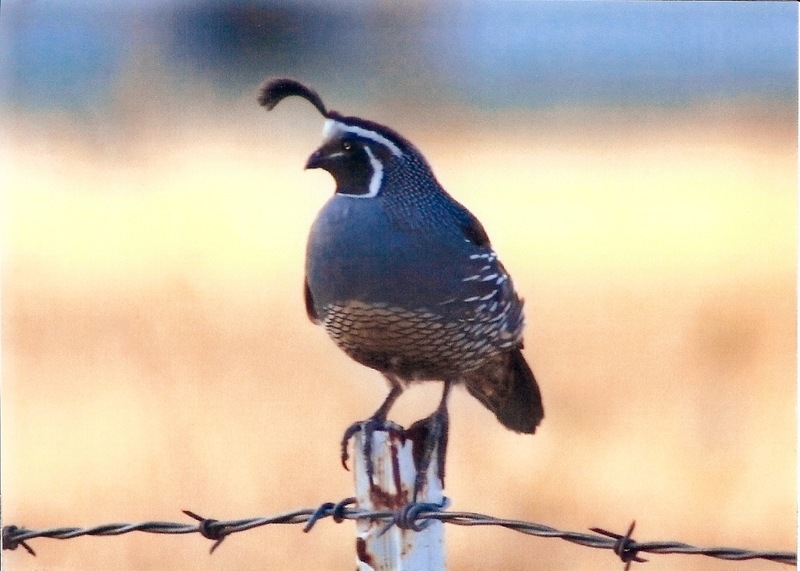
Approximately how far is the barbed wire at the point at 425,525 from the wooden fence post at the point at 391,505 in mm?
17

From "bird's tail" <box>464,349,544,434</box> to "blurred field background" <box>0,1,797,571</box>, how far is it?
3.10 ft

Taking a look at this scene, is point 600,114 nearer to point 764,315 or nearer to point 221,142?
point 764,315

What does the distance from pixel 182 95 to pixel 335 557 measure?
1.74 meters

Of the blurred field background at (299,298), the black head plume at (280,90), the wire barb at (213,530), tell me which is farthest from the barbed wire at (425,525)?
the blurred field background at (299,298)

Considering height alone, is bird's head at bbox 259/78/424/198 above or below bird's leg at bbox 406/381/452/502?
above

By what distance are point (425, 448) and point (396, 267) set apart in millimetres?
813

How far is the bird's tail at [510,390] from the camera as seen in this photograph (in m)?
2.96

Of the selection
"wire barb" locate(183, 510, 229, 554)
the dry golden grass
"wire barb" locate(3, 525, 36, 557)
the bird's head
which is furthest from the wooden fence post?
the dry golden grass

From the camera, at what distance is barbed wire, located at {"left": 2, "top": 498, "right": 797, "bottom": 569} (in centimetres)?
165

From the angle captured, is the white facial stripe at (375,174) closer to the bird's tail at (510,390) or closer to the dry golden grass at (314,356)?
the bird's tail at (510,390)

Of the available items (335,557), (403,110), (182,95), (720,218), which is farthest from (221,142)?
(720,218)

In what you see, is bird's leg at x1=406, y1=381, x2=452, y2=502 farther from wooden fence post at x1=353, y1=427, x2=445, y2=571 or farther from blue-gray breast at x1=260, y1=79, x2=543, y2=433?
blue-gray breast at x1=260, y1=79, x2=543, y2=433

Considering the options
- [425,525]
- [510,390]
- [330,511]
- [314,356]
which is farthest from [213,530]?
[314,356]

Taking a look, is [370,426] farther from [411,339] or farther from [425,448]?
[411,339]
